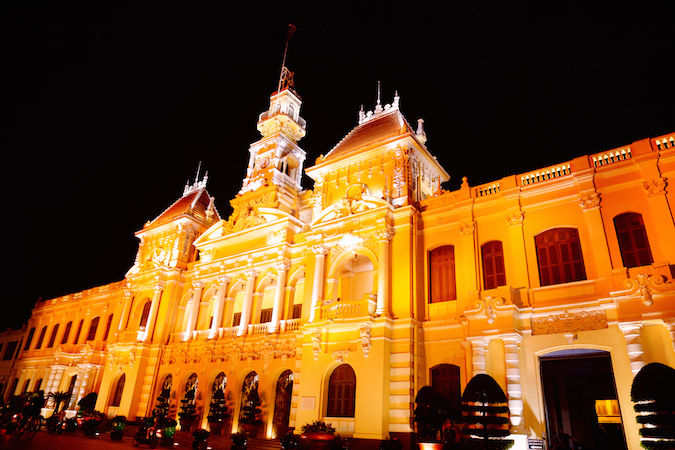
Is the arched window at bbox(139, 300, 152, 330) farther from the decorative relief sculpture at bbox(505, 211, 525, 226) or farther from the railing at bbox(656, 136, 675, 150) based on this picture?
the railing at bbox(656, 136, 675, 150)

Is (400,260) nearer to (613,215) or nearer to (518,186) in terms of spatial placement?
(518,186)

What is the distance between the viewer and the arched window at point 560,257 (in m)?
18.0

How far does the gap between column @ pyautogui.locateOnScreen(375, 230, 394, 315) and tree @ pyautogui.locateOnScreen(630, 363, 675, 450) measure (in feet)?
32.7

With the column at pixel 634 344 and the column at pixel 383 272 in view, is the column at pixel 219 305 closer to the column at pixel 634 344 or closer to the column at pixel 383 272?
the column at pixel 383 272

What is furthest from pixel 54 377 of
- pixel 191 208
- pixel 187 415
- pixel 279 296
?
pixel 279 296

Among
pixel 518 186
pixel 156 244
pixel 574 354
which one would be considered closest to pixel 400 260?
pixel 518 186

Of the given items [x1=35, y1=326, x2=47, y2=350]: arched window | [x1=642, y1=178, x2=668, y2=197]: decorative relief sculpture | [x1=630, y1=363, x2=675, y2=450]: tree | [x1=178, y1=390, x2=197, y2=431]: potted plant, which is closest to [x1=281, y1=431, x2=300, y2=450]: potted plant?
[x1=178, y1=390, x2=197, y2=431]: potted plant

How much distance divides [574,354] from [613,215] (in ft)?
18.4

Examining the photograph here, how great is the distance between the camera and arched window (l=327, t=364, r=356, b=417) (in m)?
20.3

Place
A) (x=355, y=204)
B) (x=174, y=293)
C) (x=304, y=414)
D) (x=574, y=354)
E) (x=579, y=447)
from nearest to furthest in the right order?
(x=574, y=354), (x=579, y=447), (x=304, y=414), (x=355, y=204), (x=174, y=293)

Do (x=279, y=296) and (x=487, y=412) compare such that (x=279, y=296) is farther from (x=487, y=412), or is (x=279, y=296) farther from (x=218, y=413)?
(x=487, y=412)

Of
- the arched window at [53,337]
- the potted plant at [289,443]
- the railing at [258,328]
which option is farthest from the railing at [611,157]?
the arched window at [53,337]

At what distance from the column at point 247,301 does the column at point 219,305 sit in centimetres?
176

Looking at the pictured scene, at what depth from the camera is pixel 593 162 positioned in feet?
61.2
